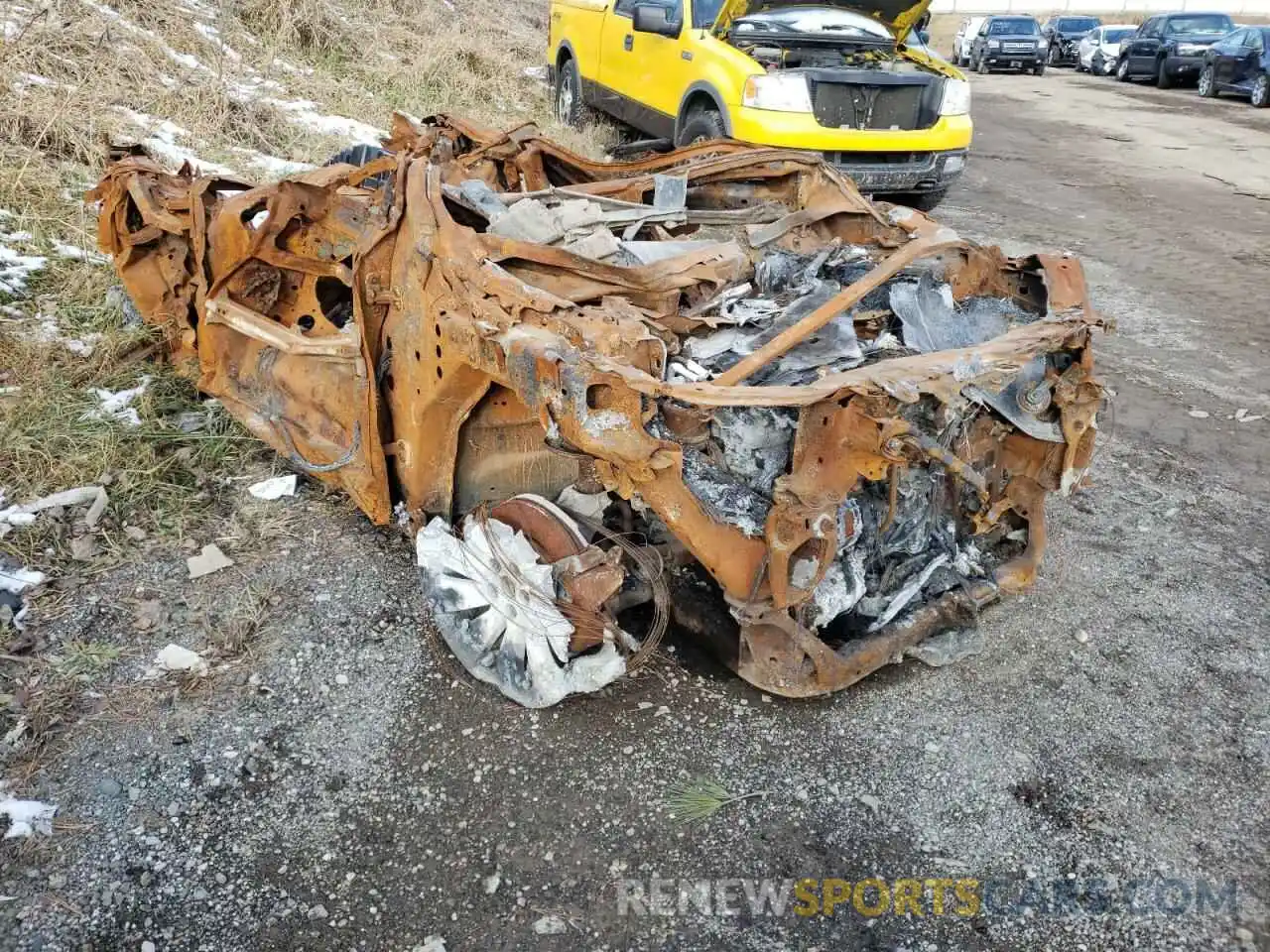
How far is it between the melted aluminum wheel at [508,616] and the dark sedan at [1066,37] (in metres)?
27.8

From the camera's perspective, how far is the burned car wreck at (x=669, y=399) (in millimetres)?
2391

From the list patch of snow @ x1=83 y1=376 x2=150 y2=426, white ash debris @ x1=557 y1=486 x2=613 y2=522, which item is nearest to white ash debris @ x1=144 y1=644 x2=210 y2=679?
white ash debris @ x1=557 y1=486 x2=613 y2=522

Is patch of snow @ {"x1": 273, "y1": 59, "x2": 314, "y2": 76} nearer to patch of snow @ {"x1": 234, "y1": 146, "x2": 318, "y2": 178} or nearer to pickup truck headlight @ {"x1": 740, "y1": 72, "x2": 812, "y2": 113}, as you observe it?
patch of snow @ {"x1": 234, "y1": 146, "x2": 318, "y2": 178}

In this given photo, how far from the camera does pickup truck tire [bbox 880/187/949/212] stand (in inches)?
285

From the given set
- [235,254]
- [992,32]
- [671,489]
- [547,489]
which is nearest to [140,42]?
[235,254]

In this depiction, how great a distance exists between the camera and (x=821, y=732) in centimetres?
271

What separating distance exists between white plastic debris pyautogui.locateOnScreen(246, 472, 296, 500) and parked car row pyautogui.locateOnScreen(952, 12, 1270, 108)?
56.8 feet

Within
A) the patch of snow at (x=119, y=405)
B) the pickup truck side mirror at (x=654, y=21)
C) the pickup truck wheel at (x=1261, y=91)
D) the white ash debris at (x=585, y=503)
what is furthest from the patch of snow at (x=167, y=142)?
the pickup truck wheel at (x=1261, y=91)

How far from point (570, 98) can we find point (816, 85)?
3.75 metres

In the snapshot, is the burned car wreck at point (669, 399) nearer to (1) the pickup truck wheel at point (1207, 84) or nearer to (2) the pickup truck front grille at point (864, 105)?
(2) the pickup truck front grille at point (864, 105)

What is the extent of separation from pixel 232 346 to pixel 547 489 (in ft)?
5.27

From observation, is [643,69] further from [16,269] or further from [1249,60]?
[1249,60]

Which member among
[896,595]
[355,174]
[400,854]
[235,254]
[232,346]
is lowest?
[400,854]

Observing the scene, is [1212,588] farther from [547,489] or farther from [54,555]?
[54,555]
